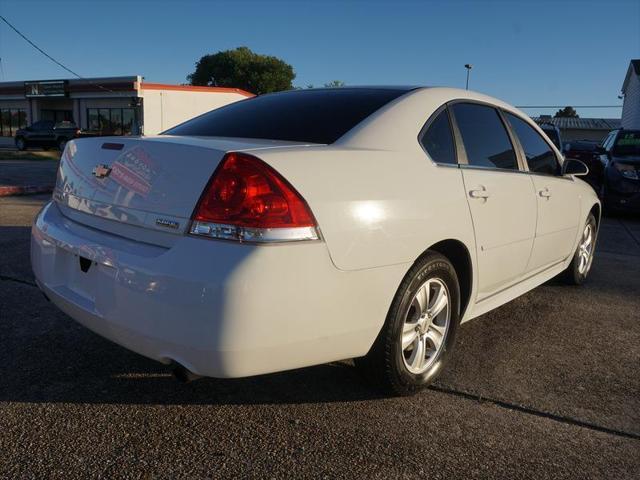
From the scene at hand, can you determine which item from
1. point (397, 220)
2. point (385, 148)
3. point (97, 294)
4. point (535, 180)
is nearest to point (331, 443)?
point (397, 220)

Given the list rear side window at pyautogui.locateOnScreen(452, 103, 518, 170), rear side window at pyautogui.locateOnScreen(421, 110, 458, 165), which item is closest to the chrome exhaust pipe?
rear side window at pyautogui.locateOnScreen(421, 110, 458, 165)

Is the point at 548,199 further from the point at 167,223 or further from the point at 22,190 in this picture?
the point at 22,190

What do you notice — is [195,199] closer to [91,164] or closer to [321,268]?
[321,268]

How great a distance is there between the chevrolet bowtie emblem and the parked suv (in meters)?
26.8

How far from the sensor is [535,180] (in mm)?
3832

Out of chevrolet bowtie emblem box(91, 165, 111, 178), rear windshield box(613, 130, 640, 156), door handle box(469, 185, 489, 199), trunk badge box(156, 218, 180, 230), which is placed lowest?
trunk badge box(156, 218, 180, 230)

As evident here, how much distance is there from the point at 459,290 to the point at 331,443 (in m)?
1.12

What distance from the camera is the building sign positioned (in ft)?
117

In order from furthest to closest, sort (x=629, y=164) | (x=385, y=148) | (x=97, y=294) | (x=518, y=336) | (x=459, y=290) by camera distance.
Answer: (x=629, y=164), (x=518, y=336), (x=459, y=290), (x=385, y=148), (x=97, y=294)

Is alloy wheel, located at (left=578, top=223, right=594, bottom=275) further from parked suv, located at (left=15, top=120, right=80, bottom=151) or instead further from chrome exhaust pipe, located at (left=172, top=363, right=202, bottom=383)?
parked suv, located at (left=15, top=120, right=80, bottom=151)

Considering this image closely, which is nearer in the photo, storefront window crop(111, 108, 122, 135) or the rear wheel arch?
the rear wheel arch

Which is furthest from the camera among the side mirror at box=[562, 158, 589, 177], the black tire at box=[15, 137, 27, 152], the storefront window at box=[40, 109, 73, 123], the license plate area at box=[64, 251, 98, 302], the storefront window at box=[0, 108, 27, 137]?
the storefront window at box=[0, 108, 27, 137]

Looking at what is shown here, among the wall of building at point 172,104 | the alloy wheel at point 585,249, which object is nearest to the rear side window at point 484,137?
A: the alloy wheel at point 585,249

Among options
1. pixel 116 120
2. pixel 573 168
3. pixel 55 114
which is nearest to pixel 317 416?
pixel 573 168
